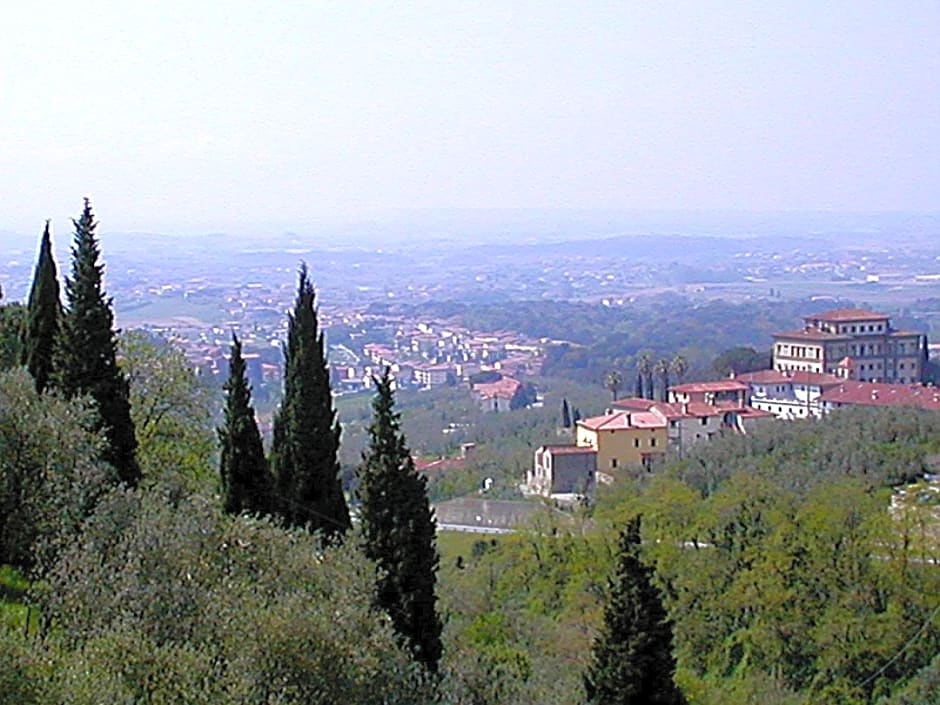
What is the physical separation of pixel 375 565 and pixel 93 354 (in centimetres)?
560

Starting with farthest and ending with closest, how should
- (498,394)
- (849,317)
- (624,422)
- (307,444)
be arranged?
1. (498,394)
2. (849,317)
3. (624,422)
4. (307,444)

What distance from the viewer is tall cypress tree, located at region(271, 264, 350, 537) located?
59.1ft

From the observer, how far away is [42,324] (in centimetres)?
1856

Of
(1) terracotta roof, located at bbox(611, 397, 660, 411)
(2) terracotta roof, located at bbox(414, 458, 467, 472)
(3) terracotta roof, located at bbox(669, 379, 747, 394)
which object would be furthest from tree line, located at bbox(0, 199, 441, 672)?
(3) terracotta roof, located at bbox(669, 379, 747, 394)

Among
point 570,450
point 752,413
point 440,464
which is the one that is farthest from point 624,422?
point 440,464

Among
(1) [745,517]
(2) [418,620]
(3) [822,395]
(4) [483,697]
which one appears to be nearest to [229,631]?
(4) [483,697]

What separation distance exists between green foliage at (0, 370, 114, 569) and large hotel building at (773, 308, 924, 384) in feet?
174

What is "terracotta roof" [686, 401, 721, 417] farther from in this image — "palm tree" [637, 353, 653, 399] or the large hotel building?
the large hotel building

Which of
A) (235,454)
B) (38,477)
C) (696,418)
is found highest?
(38,477)

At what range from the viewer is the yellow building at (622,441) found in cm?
4394

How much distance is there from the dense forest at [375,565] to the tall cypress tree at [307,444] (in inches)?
1.5

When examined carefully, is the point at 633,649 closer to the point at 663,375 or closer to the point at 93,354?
the point at 93,354

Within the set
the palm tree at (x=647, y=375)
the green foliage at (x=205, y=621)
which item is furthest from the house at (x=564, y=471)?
the green foliage at (x=205, y=621)

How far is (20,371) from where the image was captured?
15203mm
